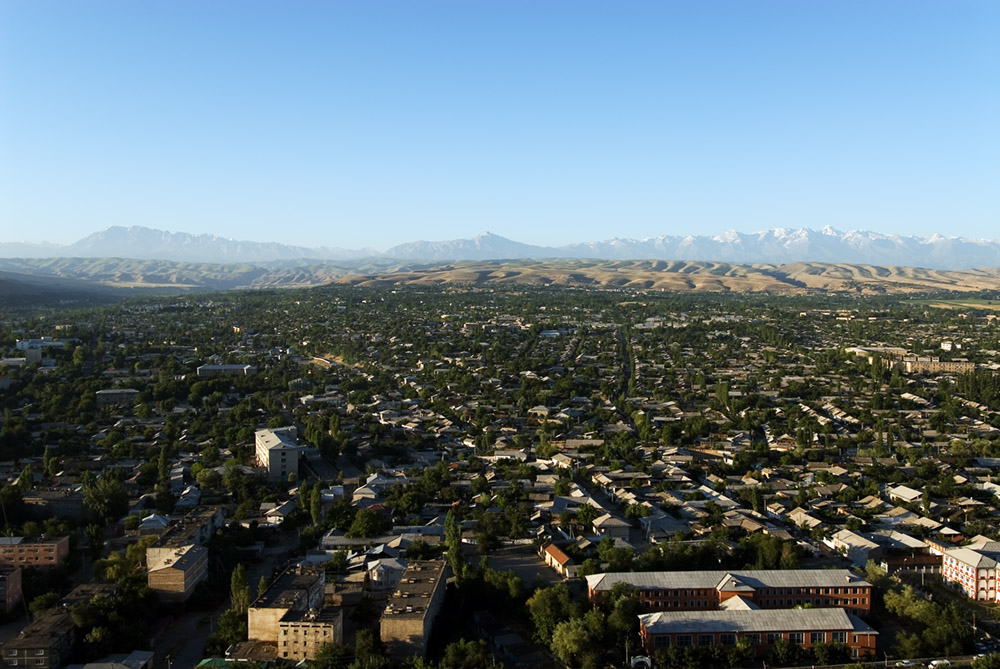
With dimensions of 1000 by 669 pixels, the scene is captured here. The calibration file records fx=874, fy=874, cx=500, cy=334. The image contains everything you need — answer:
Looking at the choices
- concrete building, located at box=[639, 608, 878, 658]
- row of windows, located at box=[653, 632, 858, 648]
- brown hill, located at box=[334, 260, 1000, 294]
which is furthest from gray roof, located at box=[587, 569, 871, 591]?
brown hill, located at box=[334, 260, 1000, 294]

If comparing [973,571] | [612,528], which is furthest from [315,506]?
[973,571]

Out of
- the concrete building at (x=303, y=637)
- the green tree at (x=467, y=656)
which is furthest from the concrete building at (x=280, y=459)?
the green tree at (x=467, y=656)

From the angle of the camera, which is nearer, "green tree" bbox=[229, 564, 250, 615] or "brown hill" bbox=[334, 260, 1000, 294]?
"green tree" bbox=[229, 564, 250, 615]

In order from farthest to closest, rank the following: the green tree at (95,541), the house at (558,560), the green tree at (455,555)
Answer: the green tree at (95,541) → the house at (558,560) → the green tree at (455,555)

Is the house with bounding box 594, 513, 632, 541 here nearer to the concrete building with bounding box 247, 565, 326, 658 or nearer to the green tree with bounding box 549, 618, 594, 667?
the green tree with bounding box 549, 618, 594, 667

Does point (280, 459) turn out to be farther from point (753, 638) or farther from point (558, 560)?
point (753, 638)

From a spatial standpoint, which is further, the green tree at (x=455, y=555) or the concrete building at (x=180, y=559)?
the green tree at (x=455, y=555)

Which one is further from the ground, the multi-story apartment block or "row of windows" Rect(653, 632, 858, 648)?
the multi-story apartment block

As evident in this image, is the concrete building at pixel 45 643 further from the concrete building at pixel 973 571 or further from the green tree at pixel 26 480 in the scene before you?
the concrete building at pixel 973 571
